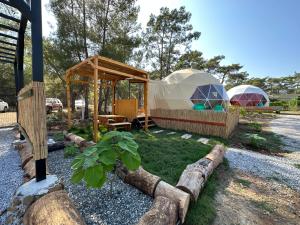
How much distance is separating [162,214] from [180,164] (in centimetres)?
208

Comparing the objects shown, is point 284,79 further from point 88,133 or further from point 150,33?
point 88,133

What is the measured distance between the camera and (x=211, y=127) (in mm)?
7859

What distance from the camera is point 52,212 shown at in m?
1.76

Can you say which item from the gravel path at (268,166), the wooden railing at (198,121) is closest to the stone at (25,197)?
the gravel path at (268,166)

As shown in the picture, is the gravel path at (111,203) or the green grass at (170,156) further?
the green grass at (170,156)

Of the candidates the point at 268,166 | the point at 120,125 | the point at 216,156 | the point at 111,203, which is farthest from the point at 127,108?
the point at 111,203

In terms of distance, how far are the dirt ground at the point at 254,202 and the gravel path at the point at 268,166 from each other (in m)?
0.38

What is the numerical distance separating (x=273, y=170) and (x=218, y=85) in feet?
Answer: 30.1

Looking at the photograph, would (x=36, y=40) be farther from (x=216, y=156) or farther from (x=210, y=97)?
(x=210, y=97)

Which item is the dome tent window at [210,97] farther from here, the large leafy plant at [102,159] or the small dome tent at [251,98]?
the small dome tent at [251,98]

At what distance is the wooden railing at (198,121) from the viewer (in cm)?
754

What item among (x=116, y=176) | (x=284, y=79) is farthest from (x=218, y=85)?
(x=284, y=79)

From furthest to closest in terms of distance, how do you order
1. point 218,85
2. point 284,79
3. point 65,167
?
point 284,79 → point 218,85 → point 65,167

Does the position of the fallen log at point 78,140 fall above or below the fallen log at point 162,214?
above
